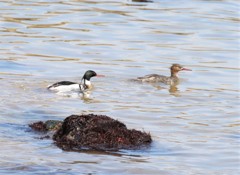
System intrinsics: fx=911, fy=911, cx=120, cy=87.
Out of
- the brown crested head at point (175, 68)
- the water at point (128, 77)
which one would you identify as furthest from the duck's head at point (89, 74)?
the brown crested head at point (175, 68)

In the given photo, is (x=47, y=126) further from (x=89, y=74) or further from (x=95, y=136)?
(x=89, y=74)

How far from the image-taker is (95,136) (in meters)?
13.9

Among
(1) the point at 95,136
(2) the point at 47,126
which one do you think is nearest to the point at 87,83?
(2) the point at 47,126

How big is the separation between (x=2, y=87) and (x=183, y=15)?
1314cm

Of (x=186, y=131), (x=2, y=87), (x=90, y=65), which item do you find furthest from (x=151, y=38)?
(x=186, y=131)

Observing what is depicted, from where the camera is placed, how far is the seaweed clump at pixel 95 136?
13703 millimetres

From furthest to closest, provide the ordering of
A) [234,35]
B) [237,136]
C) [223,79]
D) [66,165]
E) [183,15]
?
1. [183,15]
2. [234,35]
3. [223,79]
4. [237,136]
5. [66,165]

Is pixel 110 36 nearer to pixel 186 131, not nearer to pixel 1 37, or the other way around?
pixel 1 37

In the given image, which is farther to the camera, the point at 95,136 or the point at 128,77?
the point at 128,77

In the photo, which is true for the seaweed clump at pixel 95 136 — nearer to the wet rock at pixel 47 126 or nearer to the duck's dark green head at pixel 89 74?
the wet rock at pixel 47 126

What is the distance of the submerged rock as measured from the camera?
13.7 m

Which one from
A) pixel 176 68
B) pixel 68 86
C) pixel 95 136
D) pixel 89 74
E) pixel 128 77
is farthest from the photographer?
pixel 176 68

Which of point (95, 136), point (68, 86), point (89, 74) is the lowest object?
point (95, 136)

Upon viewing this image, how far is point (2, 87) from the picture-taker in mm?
18781
